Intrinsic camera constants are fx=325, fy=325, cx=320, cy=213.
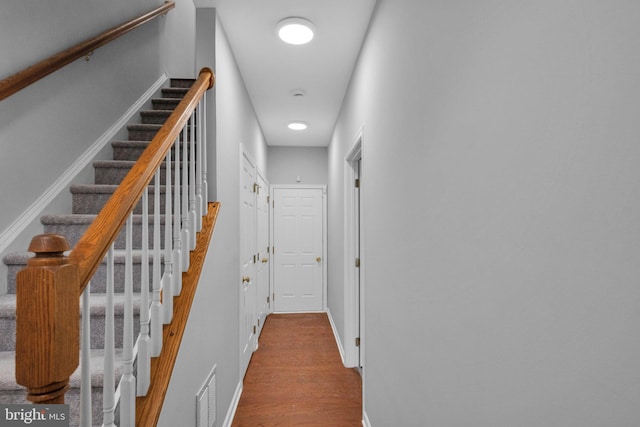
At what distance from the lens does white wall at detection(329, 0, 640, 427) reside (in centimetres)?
49

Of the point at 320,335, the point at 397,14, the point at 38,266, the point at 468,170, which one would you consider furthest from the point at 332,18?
the point at 320,335

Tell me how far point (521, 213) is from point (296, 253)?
15.3 feet

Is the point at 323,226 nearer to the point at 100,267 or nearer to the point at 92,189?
the point at 92,189

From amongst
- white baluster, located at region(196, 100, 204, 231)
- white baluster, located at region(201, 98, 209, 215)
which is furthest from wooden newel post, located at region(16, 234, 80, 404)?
white baluster, located at region(201, 98, 209, 215)

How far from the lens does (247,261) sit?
10.5 feet

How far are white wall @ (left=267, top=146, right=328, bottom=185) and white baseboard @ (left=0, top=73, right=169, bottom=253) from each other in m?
2.53

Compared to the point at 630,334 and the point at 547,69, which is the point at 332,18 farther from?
the point at 630,334

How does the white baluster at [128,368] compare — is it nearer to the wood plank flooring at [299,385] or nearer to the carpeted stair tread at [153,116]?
the wood plank flooring at [299,385]

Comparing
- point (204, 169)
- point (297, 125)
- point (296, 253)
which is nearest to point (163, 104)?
point (204, 169)

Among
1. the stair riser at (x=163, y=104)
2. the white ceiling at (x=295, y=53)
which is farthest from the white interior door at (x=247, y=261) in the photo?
the stair riser at (x=163, y=104)

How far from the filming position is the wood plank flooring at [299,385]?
238 cm

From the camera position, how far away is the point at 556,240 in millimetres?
590

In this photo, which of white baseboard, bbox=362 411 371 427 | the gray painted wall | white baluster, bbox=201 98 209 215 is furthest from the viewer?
white baseboard, bbox=362 411 371 427

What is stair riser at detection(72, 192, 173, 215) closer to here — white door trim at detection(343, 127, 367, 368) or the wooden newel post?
the wooden newel post
